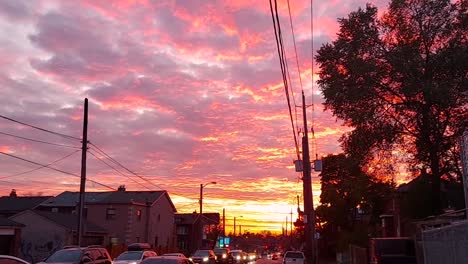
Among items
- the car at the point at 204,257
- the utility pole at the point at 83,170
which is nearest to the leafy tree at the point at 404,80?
the car at the point at 204,257

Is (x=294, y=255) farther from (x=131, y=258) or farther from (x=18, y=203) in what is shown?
(x=18, y=203)

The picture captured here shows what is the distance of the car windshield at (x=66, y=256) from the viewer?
20984mm

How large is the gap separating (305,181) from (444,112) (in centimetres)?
1007

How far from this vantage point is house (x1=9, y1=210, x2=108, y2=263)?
51812 mm

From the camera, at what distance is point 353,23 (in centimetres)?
3256

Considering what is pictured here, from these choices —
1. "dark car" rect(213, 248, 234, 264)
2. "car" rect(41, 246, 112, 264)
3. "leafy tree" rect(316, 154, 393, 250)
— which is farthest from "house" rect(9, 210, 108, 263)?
"car" rect(41, 246, 112, 264)

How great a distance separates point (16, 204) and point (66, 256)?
164 feet

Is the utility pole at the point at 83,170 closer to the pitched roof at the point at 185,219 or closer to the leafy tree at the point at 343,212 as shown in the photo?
the leafy tree at the point at 343,212

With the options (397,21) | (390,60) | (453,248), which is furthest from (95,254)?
(397,21)

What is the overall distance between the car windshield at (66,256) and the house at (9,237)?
20592mm

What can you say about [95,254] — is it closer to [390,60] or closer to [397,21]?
[390,60]

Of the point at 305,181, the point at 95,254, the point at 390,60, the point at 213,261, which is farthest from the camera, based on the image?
the point at 213,261

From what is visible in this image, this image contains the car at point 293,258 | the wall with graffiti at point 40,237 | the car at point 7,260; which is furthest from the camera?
the wall with graffiti at point 40,237

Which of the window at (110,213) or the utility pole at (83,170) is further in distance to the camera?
the window at (110,213)
